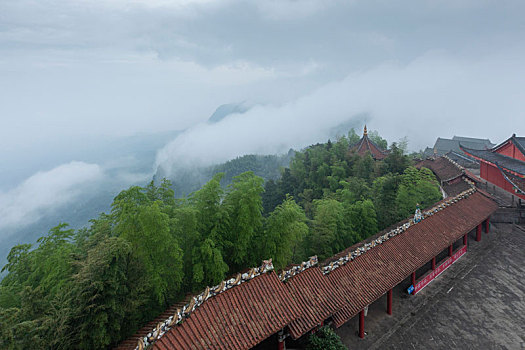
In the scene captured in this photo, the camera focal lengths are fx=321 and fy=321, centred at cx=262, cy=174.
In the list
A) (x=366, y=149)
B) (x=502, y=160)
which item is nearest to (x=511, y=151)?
(x=502, y=160)

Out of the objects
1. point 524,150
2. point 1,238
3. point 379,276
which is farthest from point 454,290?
point 1,238

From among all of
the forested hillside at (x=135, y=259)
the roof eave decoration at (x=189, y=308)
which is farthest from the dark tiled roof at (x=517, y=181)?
the roof eave decoration at (x=189, y=308)

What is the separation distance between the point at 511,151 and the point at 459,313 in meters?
13.5

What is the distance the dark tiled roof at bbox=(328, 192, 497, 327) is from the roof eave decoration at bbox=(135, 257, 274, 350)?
9.68ft

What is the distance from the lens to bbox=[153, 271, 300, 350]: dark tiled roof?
6836 mm

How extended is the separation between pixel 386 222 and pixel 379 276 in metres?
7.94

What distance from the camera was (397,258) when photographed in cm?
1169

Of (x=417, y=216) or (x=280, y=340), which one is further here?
(x=417, y=216)

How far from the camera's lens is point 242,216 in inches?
403

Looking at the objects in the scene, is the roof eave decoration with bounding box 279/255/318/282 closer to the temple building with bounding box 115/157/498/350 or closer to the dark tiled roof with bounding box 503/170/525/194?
the temple building with bounding box 115/157/498/350

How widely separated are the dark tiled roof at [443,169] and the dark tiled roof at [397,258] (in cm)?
772

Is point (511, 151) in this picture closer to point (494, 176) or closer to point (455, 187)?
point (494, 176)

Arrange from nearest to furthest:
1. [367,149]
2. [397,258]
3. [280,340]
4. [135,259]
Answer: [135,259] → [280,340] → [397,258] → [367,149]

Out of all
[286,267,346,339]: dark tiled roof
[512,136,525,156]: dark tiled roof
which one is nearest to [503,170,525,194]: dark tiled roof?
[512,136,525,156]: dark tiled roof
